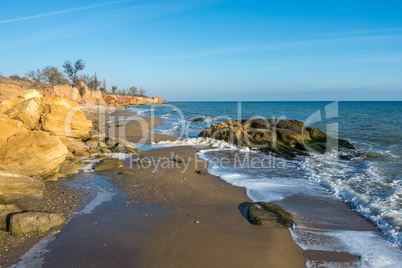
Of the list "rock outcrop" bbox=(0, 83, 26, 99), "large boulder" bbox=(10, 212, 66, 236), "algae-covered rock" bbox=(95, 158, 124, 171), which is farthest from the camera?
"rock outcrop" bbox=(0, 83, 26, 99)

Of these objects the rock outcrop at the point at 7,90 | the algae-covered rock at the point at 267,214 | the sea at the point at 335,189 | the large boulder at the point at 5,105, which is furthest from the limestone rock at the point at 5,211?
the rock outcrop at the point at 7,90

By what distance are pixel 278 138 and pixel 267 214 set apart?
10.5 meters

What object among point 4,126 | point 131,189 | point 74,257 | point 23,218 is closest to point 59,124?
point 4,126

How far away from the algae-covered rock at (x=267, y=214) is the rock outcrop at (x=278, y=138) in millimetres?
7622

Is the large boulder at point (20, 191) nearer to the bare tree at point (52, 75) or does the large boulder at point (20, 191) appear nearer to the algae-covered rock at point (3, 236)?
the algae-covered rock at point (3, 236)

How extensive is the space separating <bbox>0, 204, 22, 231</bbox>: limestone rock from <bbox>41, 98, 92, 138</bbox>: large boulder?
7.50m

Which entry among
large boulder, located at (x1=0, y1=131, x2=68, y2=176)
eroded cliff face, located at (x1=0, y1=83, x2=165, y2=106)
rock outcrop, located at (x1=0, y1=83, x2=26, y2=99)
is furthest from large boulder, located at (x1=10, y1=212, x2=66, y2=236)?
rock outcrop, located at (x1=0, y1=83, x2=26, y2=99)

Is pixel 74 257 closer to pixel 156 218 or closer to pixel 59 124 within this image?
pixel 156 218

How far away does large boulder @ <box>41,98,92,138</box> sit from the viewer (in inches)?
463

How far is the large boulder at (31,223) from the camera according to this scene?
15.2 feet

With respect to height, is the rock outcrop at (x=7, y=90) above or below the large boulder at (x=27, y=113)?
above

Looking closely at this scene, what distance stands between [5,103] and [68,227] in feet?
29.3

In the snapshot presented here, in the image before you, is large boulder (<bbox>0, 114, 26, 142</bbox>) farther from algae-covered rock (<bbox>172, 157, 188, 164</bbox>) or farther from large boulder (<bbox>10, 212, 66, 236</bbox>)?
algae-covered rock (<bbox>172, 157, 188, 164</bbox>)

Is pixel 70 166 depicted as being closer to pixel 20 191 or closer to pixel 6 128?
pixel 6 128
